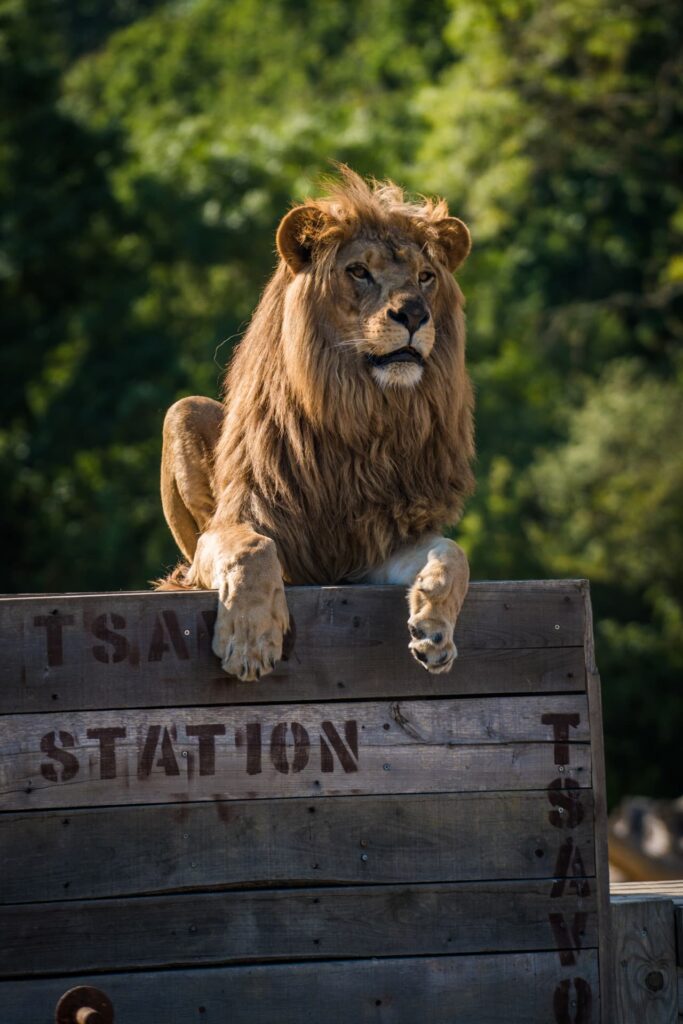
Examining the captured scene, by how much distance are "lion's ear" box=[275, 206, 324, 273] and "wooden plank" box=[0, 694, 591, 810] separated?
149 cm

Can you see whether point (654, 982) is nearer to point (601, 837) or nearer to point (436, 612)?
point (601, 837)

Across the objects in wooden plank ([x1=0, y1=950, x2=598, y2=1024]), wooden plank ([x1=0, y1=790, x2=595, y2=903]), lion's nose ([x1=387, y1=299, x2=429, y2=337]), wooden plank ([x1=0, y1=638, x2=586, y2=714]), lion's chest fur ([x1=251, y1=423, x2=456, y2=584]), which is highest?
lion's nose ([x1=387, y1=299, x2=429, y2=337])

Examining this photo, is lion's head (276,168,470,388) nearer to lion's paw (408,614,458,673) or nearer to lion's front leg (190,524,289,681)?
lion's front leg (190,524,289,681)

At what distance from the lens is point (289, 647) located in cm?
414

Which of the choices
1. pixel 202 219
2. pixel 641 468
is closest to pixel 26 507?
pixel 202 219

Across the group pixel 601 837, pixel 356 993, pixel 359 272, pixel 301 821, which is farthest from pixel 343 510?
pixel 356 993

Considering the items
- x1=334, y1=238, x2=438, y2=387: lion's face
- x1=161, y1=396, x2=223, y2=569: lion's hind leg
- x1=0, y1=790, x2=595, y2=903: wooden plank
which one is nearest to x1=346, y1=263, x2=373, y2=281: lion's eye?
x1=334, y1=238, x2=438, y2=387: lion's face

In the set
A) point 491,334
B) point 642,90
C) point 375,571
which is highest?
point 642,90

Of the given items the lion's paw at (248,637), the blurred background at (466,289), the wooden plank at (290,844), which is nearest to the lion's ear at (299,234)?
the lion's paw at (248,637)

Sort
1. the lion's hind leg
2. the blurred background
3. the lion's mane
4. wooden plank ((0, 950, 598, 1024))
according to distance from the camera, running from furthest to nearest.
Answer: the blurred background → the lion's hind leg → the lion's mane → wooden plank ((0, 950, 598, 1024))

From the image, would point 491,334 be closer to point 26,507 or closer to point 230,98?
point 26,507

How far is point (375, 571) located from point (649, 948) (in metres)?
1.36

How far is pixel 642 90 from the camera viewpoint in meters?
20.8

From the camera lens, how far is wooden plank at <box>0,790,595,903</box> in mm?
3961
